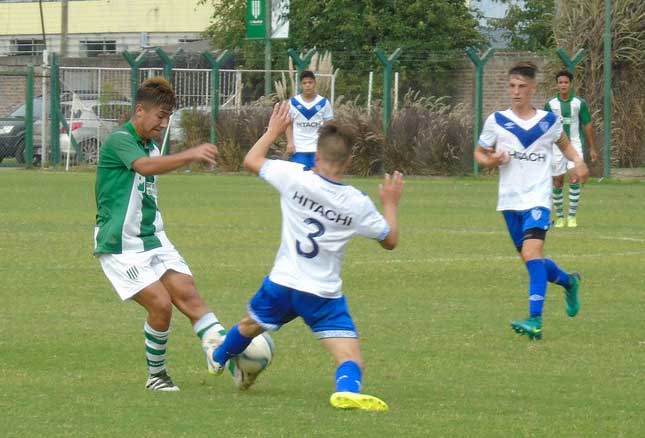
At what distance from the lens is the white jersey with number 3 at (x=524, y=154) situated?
1020 centimetres

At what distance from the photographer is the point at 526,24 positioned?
2079 inches

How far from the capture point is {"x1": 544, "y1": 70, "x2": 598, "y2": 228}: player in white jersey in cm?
1870

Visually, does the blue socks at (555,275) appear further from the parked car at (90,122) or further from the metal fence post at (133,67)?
the parked car at (90,122)

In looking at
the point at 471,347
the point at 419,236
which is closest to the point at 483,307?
the point at 471,347

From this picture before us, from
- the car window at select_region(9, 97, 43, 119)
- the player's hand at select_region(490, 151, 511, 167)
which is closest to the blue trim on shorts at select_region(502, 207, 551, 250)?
the player's hand at select_region(490, 151, 511, 167)

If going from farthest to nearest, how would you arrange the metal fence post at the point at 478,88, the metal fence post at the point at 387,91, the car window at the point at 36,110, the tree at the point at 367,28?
the tree at the point at 367,28
the car window at the point at 36,110
the metal fence post at the point at 387,91
the metal fence post at the point at 478,88

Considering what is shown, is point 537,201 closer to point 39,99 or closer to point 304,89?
point 304,89

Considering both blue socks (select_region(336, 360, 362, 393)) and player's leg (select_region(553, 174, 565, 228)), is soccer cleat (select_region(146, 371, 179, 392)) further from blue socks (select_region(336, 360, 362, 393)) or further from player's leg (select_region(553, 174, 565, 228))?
player's leg (select_region(553, 174, 565, 228))

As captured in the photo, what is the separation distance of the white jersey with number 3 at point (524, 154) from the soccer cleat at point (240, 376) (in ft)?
11.0

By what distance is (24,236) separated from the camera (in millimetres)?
16516

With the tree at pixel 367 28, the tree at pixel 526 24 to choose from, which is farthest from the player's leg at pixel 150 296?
the tree at pixel 526 24

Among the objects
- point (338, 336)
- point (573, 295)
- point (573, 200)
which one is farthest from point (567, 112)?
point (338, 336)

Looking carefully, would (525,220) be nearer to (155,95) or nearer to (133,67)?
(155,95)

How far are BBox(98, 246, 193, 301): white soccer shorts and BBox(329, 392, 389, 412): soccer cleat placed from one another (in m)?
1.30
